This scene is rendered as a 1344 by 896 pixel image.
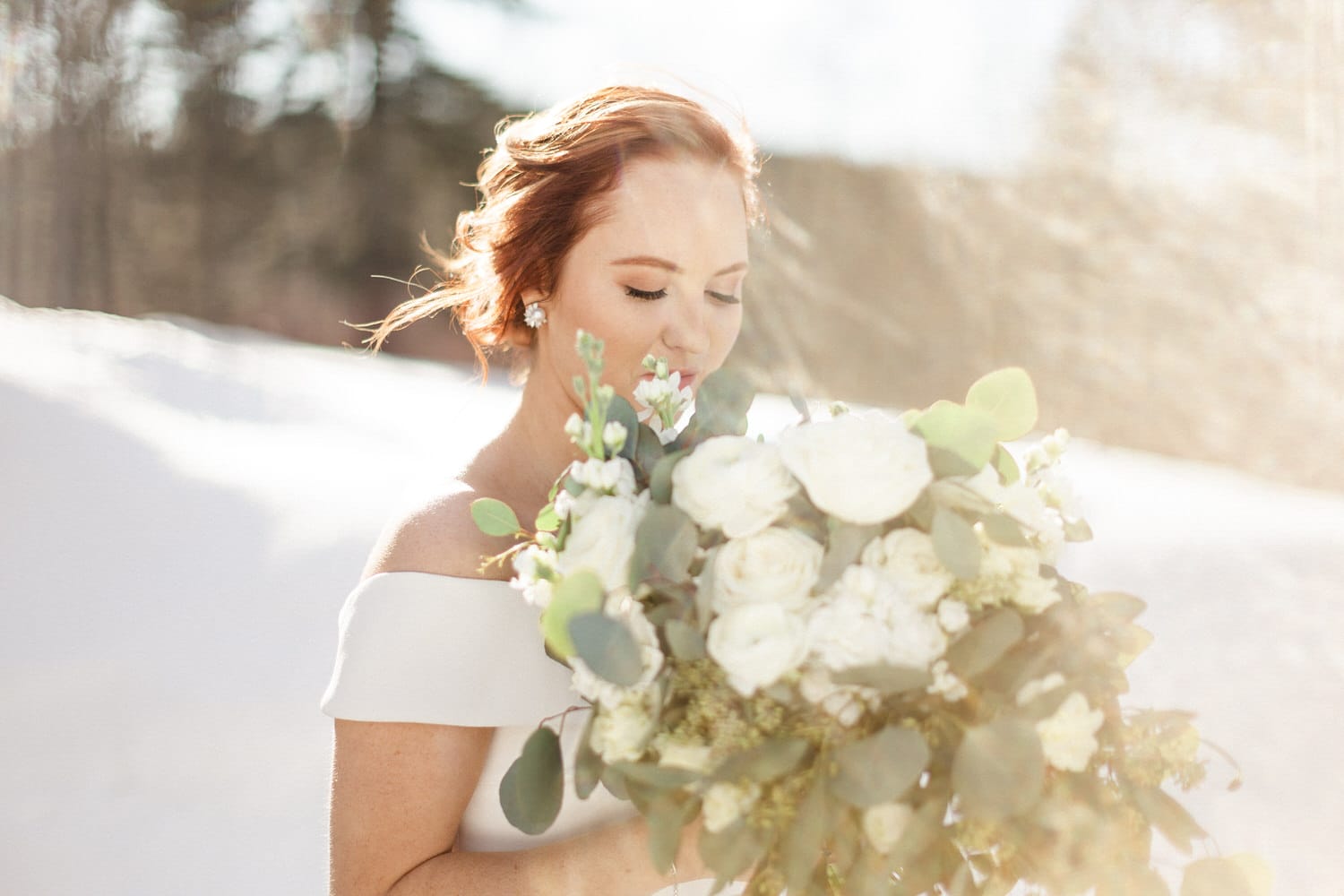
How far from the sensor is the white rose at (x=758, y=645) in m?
0.87

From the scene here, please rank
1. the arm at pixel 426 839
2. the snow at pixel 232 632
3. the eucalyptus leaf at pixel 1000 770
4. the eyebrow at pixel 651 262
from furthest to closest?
the snow at pixel 232 632 → the eyebrow at pixel 651 262 → the arm at pixel 426 839 → the eucalyptus leaf at pixel 1000 770

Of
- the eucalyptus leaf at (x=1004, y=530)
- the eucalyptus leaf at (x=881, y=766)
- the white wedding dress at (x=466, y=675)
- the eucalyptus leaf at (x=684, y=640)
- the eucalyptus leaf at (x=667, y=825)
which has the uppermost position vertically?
the eucalyptus leaf at (x=1004, y=530)

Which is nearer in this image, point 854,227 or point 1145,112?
point 1145,112

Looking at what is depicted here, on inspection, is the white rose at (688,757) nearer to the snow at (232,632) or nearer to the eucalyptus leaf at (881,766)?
the eucalyptus leaf at (881,766)

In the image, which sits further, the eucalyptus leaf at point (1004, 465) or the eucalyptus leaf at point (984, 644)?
the eucalyptus leaf at point (1004, 465)

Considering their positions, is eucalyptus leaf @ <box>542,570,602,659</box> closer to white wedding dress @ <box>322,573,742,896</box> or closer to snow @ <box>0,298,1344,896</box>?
white wedding dress @ <box>322,573,742,896</box>

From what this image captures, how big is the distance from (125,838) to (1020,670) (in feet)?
6.98

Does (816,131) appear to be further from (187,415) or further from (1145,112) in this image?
(187,415)

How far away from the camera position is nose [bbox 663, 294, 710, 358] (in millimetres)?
1476

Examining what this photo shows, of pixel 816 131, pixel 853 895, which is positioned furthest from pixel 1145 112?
pixel 853 895

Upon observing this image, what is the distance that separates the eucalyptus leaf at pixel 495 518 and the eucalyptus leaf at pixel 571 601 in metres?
0.19

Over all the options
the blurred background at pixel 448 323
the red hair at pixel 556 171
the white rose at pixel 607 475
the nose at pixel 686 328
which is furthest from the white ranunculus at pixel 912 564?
the red hair at pixel 556 171

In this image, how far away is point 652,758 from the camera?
0.96 metres

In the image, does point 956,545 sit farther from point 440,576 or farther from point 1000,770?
point 440,576
